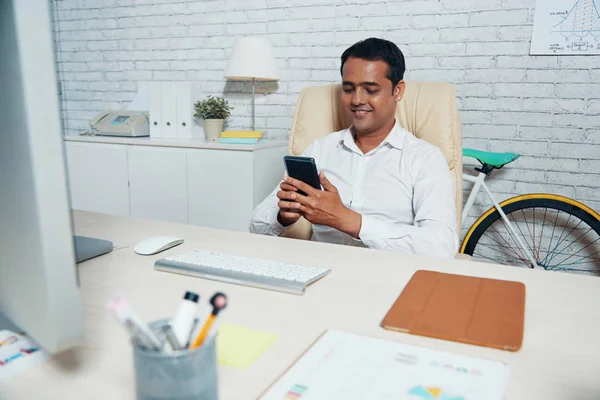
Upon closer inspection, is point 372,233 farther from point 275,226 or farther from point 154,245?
point 154,245

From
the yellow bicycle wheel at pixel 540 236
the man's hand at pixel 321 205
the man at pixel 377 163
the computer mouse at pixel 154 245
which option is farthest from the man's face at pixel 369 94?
the yellow bicycle wheel at pixel 540 236

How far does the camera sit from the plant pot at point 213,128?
2.54m

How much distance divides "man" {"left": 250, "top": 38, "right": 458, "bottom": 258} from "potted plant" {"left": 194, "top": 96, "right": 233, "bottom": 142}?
3.27ft

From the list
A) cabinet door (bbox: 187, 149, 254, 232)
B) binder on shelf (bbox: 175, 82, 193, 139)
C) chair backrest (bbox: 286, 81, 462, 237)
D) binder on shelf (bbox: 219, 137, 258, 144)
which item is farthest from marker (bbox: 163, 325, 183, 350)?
binder on shelf (bbox: 175, 82, 193, 139)

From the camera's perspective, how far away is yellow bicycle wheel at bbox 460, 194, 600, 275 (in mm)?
2242

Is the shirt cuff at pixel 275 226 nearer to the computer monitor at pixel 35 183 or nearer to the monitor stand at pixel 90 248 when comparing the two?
the monitor stand at pixel 90 248

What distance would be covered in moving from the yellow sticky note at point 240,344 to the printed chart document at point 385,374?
5 centimetres

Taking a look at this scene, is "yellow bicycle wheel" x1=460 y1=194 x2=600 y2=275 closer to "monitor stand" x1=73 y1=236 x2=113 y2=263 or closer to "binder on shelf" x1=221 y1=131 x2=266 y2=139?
"binder on shelf" x1=221 y1=131 x2=266 y2=139

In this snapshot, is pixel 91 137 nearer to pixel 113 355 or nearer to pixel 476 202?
pixel 476 202

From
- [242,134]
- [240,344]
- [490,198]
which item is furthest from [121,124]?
[240,344]

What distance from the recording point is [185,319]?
0.41 metres

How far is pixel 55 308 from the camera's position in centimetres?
39

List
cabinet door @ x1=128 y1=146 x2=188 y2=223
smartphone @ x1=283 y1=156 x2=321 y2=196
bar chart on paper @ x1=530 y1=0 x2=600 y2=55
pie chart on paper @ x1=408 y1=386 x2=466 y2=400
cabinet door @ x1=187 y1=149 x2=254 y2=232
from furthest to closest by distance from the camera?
1. cabinet door @ x1=128 y1=146 x2=188 y2=223
2. cabinet door @ x1=187 y1=149 x2=254 y2=232
3. bar chart on paper @ x1=530 y1=0 x2=600 y2=55
4. smartphone @ x1=283 y1=156 x2=321 y2=196
5. pie chart on paper @ x1=408 y1=386 x2=466 y2=400

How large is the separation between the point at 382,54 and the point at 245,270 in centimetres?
98
